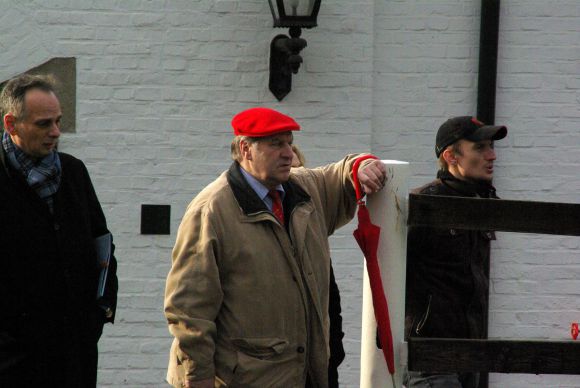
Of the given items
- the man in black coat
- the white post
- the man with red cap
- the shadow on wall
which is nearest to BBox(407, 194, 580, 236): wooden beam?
the white post

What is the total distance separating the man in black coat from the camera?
11.8 ft

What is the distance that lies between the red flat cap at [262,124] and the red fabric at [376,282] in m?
0.38

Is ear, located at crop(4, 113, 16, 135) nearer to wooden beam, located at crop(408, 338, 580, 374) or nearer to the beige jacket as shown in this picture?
the beige jacket

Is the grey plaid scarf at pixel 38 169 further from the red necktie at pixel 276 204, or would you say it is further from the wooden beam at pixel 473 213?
the wooden beam at pixel 473 213

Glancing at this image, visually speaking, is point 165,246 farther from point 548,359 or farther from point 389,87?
point 548,359

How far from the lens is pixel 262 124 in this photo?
363cm

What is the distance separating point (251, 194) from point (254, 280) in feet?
0.94

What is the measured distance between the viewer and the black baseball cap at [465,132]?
4.41 meters

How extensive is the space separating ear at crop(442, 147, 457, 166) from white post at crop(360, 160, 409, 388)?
933mm

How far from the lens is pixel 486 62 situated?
592 centimetres

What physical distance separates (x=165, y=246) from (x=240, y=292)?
7.80ft

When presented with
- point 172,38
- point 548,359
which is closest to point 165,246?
point 172,38

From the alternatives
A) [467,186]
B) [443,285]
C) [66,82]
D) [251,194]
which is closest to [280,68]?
[66,82]

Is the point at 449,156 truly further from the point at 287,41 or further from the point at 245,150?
the point at 287,41
